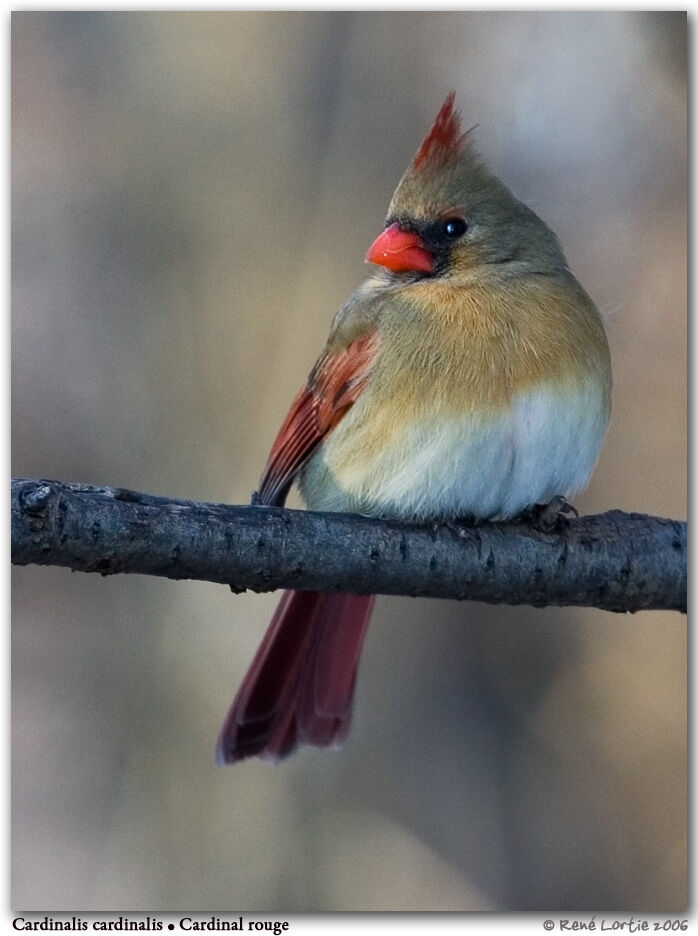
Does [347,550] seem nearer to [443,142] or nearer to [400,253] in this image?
[400,253]

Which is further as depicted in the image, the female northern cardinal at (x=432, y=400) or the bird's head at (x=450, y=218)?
the bird's head at (x=450, y=218)

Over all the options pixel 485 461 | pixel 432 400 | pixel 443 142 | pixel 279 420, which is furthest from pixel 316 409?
pixel 279 420

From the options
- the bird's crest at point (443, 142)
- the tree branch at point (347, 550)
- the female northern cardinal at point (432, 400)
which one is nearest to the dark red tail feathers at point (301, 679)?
the female northern cardinal at point (432, 400)

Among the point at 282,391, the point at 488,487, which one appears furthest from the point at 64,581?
the point at 488,487

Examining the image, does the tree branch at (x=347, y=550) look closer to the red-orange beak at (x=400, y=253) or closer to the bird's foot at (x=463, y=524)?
the bird's foot at (x=463, y=524)

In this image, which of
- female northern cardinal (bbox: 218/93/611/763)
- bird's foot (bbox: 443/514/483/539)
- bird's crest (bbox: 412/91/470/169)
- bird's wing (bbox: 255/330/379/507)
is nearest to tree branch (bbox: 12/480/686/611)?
bird's foot (bbox: 443/514/483/539)

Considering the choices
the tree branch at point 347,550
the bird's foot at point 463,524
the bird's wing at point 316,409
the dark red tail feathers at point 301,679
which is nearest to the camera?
the tree branch at point 347,550

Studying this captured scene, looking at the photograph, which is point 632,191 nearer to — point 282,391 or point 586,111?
point 586,111
